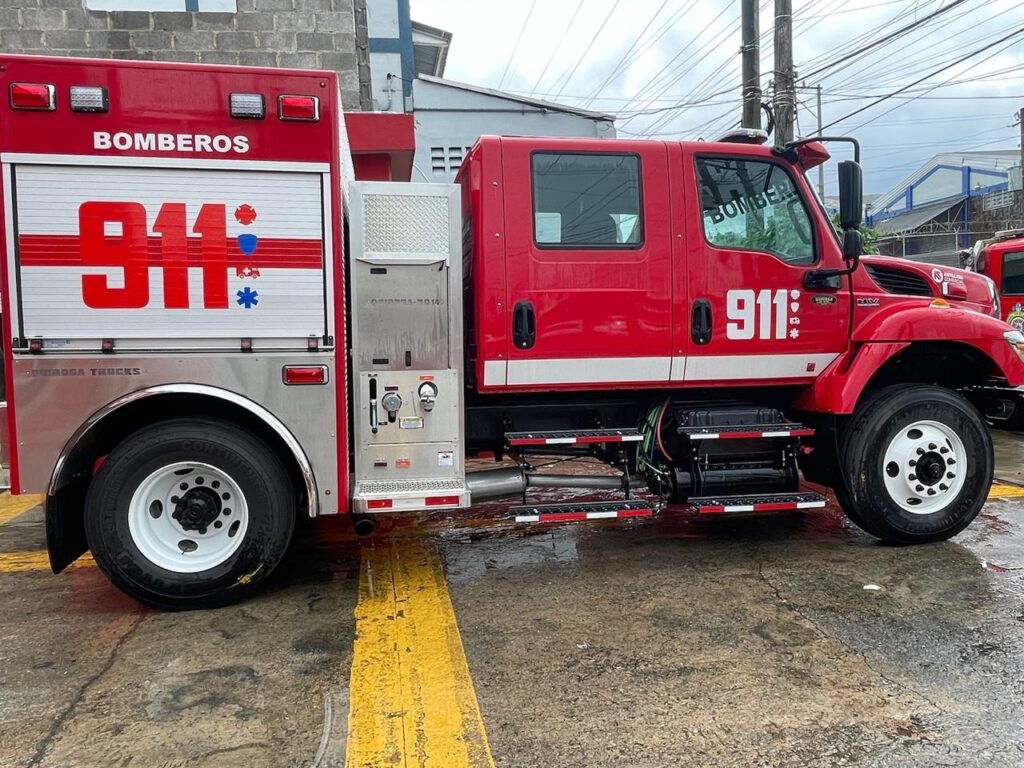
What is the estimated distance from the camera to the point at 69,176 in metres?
3.68

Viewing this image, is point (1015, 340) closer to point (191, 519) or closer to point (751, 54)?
point (191, 519)

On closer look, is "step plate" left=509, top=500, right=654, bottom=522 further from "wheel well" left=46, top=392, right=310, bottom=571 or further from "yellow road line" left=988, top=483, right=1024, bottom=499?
"yellow road line" left=988, top=483, right=1024, bottom=499

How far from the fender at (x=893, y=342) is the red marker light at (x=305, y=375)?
3208 millimetres

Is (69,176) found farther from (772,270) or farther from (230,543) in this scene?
(772,270)

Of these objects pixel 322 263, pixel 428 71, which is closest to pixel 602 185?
pixel 322 263

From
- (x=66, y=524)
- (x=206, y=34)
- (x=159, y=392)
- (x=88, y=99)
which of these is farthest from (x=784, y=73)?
(x=66, y=524)

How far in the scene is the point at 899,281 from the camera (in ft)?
16.7

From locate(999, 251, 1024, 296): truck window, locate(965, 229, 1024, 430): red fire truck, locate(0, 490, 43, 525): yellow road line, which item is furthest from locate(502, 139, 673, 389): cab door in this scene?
locate(999, 251, 1024, 296): truck window

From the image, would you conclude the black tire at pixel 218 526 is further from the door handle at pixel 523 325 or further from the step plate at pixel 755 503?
the step plate at pixel 755 503

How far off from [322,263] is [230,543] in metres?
1.64

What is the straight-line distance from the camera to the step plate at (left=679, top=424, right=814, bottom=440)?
4645 mm

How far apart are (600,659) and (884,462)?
260 cm

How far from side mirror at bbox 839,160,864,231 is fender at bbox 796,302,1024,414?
0.77m

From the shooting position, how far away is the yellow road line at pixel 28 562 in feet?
15.8
